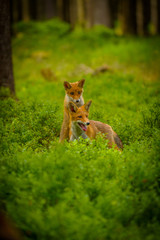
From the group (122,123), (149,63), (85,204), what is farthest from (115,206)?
(149,63)

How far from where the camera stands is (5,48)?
1005cm

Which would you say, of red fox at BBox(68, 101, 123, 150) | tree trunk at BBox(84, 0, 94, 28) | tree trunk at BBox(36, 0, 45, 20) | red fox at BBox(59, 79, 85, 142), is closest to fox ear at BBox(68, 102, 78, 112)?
red fox at BBox(68, 101, 123, 150)

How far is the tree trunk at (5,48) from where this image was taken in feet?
32.4

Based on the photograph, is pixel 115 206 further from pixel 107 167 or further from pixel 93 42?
pixel 93 42

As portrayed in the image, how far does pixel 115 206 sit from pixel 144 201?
0.48 m

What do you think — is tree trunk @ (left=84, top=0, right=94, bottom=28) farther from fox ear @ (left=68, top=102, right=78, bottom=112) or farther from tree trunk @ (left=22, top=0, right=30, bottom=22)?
fox ear @ (left=68, top=102, right=78, bottom=112)

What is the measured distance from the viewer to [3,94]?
370 inches

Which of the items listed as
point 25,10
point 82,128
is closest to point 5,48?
point 82,128

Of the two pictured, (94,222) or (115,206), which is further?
(115,206)

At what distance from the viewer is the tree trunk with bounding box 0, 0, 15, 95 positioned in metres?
9.88

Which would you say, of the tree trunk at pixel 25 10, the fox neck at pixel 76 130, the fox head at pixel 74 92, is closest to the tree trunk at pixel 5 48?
the fox head at pixel 74 92

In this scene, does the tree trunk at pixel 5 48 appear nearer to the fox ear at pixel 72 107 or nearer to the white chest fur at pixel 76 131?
the fox ear at pixel 72 107

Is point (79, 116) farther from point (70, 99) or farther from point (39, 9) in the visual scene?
point (39, 9)

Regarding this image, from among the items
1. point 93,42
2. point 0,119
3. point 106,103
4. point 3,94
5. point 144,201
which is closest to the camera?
point 144,201
